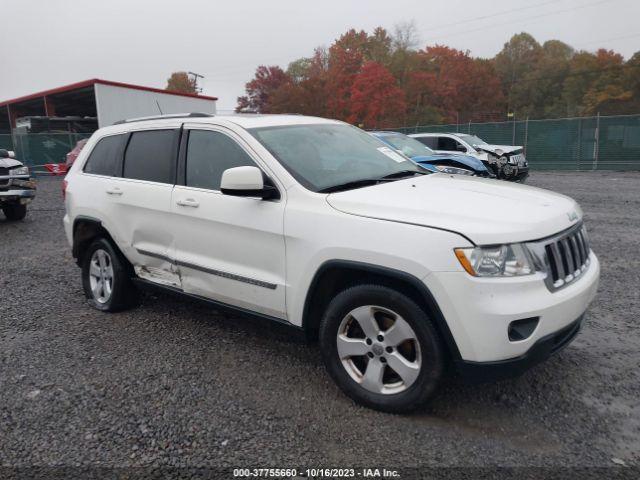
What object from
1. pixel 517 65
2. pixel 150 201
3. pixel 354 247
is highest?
pixel 517 65

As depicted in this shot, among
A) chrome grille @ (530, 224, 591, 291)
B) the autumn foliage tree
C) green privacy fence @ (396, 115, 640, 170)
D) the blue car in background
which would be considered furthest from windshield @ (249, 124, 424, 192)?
the autumn foliage tree

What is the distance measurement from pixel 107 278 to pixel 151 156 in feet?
4.21

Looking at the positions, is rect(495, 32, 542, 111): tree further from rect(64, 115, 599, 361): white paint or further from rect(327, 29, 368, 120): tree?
rect(64, 115, 599, 361): white paint

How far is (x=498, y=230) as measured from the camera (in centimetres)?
281

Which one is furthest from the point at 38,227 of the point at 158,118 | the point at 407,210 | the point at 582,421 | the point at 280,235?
the point at 582,421

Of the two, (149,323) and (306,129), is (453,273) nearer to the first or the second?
(306,129)

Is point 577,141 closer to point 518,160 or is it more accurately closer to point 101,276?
point 518,160

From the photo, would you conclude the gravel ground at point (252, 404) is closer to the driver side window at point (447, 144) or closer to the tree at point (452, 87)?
the driver side window at point (447, 144)

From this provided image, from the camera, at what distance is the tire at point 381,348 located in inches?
115

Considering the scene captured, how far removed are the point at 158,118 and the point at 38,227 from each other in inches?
277

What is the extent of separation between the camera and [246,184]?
3420 millimetres

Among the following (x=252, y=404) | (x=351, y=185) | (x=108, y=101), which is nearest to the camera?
(x=252, y=404)

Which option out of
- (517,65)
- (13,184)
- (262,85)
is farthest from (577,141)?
(262,85)

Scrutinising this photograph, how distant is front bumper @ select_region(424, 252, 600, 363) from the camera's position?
273 cm
